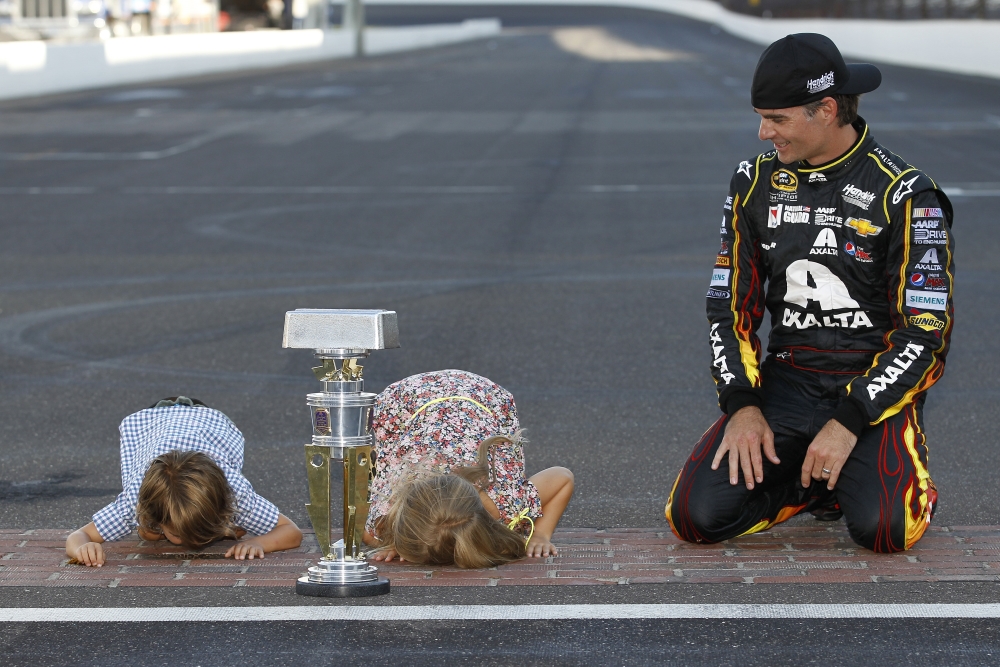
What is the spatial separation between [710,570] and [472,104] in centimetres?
2642

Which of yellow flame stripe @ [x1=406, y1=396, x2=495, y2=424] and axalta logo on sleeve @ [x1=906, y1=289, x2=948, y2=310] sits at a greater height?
axalta logo on sleeve @ [x1=906, y1=289, x2=948, y2=310]

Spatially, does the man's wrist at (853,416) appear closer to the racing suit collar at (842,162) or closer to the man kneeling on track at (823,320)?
the man kneeling on track at (823,320)

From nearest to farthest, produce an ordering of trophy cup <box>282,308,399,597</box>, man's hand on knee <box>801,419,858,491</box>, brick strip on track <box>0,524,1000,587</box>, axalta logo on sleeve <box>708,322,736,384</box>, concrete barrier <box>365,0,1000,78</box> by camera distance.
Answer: trophy cup <box>282,308,399,597</box> → brick strip on track <box>0,524,1000,587</box> → man's hand on knee <box>801,419,858,491</box> → axalta logo on sleeve <box>708,322,736,384</box> → concrete barrier <box>365,0,1000,78</box>

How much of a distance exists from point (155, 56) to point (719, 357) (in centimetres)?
3824

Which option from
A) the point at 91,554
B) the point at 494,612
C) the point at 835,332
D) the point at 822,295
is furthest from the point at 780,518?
the point at 91,554

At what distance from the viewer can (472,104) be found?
3067 cm

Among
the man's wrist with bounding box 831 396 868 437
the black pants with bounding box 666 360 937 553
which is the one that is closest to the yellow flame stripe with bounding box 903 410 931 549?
the black pants with bounding box 666 360 937 553

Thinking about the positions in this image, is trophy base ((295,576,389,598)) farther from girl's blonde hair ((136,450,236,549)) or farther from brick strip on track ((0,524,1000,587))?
girl's blonde hair ((136,450,236,549))

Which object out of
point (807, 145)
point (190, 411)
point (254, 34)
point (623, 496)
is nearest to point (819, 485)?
point (623, 496)

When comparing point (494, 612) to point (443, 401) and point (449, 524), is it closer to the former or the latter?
point (449, 524)

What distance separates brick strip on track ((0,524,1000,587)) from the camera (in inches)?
189

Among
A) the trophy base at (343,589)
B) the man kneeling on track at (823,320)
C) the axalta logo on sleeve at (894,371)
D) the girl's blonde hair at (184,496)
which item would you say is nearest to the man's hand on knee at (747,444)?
the man kneeling on track at (823,320)

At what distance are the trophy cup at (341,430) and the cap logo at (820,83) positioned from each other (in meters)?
1.76

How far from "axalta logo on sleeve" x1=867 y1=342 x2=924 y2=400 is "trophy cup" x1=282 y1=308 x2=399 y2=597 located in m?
1.75
